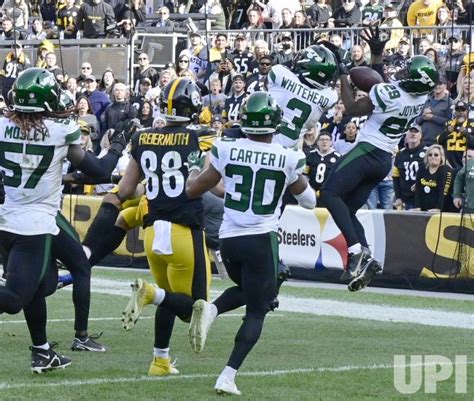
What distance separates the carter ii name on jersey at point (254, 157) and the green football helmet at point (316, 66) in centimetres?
257

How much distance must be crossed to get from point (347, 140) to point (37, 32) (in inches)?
385

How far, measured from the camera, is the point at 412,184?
15836 mm

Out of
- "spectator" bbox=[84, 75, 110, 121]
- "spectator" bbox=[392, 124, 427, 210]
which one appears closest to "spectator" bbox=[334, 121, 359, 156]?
"spectator" bbox=[392, 124, 427, 210]

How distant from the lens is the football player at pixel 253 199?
7.54 meters

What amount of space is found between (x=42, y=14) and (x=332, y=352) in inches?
726

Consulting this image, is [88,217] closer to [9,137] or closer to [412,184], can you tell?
[412,184]

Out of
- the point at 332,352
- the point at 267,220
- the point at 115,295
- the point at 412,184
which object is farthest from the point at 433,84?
the point at 412,184

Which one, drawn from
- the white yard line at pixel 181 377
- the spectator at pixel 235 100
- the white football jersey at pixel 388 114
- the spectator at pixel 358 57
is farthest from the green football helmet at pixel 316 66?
the spectator at pixel 235 100

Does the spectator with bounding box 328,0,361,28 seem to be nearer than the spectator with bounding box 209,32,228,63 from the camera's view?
Yes

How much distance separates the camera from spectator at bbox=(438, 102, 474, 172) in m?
15.6

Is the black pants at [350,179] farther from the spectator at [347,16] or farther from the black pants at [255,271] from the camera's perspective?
the spectator at [347,16]

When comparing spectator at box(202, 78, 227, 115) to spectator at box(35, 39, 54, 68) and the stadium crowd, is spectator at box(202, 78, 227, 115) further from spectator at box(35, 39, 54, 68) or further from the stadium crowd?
spectator at box(35, 39, 54, 68)

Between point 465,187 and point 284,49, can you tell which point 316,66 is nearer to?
point 465,187

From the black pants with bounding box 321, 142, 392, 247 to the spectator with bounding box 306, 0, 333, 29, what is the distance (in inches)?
423
